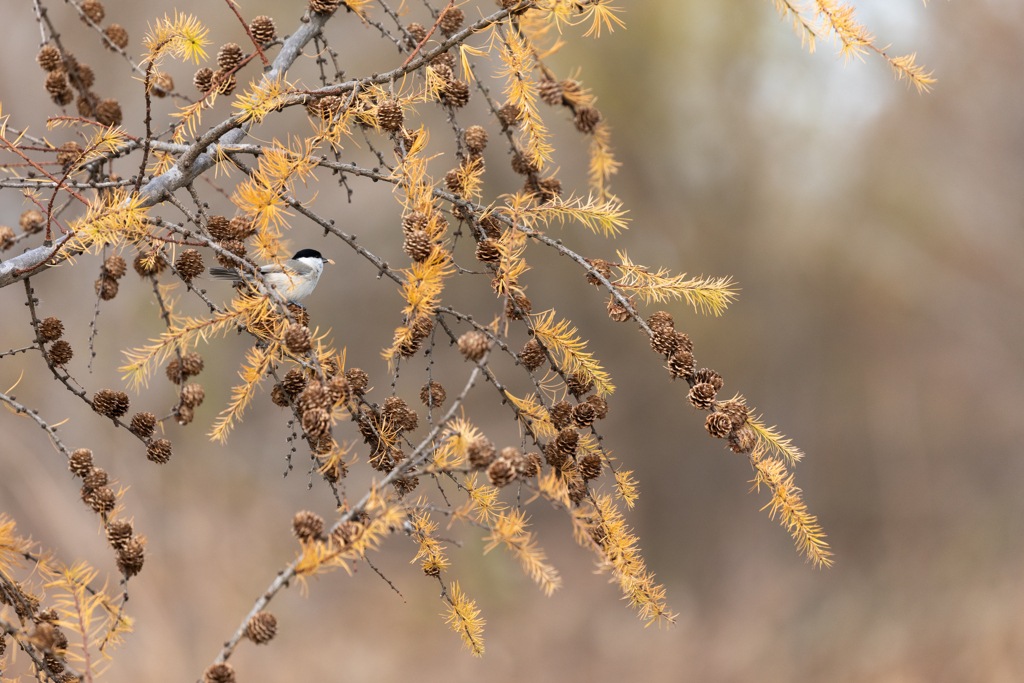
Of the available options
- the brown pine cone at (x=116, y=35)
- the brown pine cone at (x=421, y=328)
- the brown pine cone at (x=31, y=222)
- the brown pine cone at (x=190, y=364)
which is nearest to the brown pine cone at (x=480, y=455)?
the brown pine cone at (x=421, y=328)

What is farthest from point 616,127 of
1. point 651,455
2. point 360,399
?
point 360,399

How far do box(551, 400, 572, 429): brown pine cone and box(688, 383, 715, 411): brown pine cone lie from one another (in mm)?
68

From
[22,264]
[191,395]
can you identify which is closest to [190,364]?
[191,395]

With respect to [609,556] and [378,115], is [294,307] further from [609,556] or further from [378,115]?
[609,556]

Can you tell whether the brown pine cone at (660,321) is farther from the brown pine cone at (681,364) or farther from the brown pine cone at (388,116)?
the brown pine cone at (388,116)

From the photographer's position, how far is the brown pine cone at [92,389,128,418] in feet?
1.32

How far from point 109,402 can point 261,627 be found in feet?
0.66

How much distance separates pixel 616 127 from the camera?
127 cm

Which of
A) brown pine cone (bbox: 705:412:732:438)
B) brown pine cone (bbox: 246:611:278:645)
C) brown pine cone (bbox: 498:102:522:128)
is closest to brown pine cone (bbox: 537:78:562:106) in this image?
brown pine cone (bbox: 498:102:522:128)

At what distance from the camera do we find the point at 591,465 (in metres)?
0.37

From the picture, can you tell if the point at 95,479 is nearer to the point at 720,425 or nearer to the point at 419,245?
the point at 419,245

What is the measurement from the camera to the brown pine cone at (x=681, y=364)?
37 centimetres

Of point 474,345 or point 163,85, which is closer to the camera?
point 474,345

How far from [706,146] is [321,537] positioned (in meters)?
1.13
